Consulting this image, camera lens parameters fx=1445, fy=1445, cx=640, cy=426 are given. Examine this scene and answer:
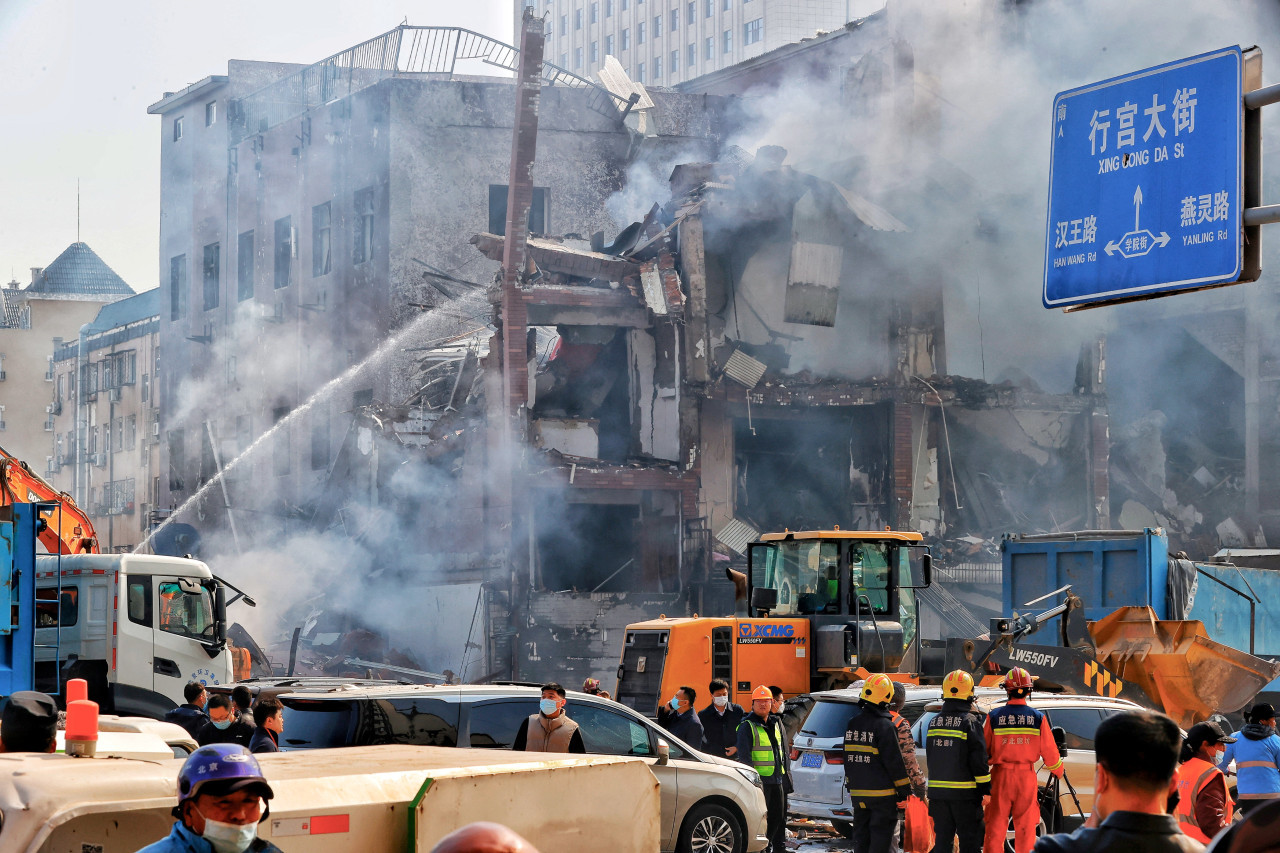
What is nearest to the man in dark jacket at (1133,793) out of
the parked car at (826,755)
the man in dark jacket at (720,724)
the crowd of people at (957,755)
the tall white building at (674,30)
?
the crowd of people at (957,755)

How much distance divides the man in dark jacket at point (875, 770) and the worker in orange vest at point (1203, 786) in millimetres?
1734

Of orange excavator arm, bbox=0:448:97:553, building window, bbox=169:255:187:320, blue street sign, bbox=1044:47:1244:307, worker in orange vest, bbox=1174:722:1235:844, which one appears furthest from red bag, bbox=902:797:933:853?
building window, bbox=169:255:187:320

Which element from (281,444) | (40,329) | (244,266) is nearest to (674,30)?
(40,329)

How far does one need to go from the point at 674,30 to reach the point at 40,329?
45682 mm

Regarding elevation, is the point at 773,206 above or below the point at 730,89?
below

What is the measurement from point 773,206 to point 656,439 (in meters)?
5.32

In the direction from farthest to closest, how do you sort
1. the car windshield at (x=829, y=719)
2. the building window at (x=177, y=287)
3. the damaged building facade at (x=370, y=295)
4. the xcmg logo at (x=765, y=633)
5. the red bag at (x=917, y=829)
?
the building window at (x=177, y=287), the damaged building facade at (x=370, y=295), the xcmg logo at (x=765, y=633), the car windshield at (x=829, y=719), the red bag at (x=917, y=829)

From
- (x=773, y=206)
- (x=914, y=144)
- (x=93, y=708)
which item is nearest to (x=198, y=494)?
(x=773, y=206)

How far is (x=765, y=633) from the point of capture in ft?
51.9

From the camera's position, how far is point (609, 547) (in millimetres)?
28906

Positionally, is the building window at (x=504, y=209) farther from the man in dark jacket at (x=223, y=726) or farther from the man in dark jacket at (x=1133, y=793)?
the man in dark jacket at (x=1133, y=793)

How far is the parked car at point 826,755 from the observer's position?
39.8ft

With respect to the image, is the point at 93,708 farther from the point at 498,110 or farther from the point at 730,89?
the point at 730,89

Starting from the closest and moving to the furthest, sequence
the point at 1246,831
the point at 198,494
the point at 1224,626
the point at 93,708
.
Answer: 1. the point at 1246,831
2. the point at 93,708
3. the point at 1224,626
4. the point at 198,494
